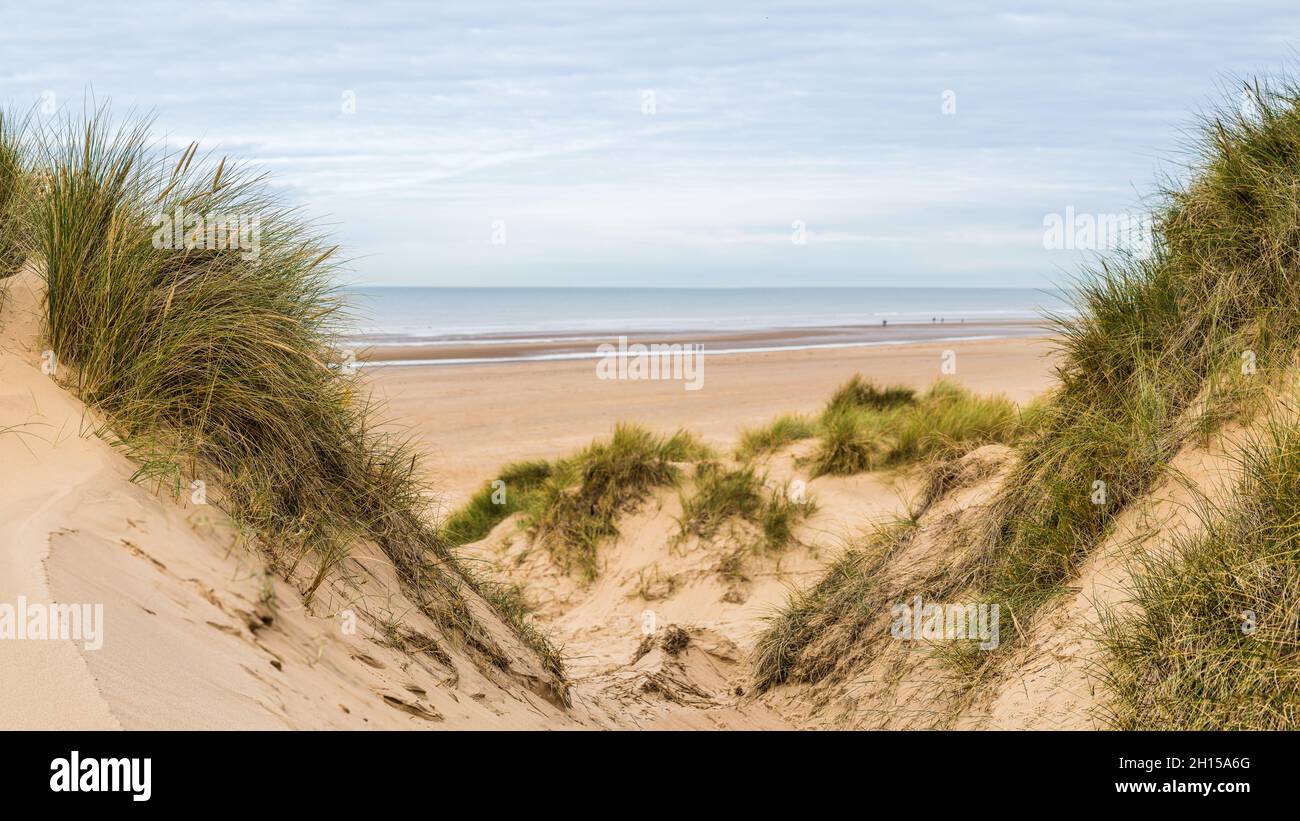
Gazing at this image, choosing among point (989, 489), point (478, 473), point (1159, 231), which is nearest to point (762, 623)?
point (989, 489)

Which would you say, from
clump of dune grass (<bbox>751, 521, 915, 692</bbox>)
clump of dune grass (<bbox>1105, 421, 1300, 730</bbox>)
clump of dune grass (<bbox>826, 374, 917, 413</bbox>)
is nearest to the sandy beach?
clump of dune grass (<bbox>826, 374, 917, 413</bbox>)

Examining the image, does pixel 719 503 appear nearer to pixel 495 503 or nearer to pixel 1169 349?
pixel 495 503

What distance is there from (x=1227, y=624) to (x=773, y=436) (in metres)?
7.82

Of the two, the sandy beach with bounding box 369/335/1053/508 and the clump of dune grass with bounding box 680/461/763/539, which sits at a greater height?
the sandy beach with bounding box 369/335/1053/508

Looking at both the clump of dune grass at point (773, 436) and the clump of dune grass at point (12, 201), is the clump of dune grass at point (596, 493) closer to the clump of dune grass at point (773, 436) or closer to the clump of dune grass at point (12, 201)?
the clump of dune grass at point (773, 436)

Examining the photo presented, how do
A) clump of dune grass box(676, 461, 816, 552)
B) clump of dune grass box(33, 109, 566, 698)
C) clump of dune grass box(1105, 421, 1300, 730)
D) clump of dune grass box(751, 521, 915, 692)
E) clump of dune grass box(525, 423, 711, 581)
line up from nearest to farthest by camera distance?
clump of dune grass box(1105, 421, 1300, 730), clump of dune grass box(33, 109, 566, 698), clump of dune grass box(751, 521, 915, 692), clump of dune grass box(676, 461, 816, 552), clump of dune grass box(525, 423, 711, 581)

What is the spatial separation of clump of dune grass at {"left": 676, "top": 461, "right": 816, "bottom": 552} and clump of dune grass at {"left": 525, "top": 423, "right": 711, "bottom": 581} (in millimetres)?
470

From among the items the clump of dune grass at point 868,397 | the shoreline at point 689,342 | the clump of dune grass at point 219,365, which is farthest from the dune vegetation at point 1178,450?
the shoreline at point 689,342

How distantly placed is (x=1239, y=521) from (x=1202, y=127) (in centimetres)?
258

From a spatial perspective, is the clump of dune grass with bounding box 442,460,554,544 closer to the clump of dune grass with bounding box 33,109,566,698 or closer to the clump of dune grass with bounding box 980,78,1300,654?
the clump of dune grass with bounding box 33,109,566,698

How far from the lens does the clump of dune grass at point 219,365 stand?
14.2 ft

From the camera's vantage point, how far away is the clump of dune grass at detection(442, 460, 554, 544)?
436 inches

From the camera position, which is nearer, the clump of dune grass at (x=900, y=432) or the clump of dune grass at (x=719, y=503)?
the clump of dune grass at (x=719, y=503)

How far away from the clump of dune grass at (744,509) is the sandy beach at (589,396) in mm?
4040
